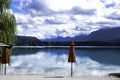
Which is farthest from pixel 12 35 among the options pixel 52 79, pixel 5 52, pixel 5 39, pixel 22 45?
pixel 22 45

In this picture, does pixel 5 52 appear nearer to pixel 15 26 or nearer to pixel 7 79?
pixel 7 79

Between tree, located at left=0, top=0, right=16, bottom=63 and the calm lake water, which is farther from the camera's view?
the calm lake water

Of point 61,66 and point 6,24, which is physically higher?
point 6,24

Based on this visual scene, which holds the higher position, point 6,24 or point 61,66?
point 6,24

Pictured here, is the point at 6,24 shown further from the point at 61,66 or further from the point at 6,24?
the point at 61,66

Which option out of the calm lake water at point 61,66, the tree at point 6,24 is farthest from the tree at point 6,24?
the calm lake water at point 61,66

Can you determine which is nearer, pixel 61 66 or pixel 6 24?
pixel 6 24

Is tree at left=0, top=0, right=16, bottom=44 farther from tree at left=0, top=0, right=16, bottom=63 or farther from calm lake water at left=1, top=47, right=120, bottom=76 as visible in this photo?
calm lake water at left=1, top=47, right=120, bottom=76

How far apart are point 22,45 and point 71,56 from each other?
172775 mm

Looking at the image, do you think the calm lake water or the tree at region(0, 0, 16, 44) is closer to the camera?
the tree at region(0, 0, 16, 44)

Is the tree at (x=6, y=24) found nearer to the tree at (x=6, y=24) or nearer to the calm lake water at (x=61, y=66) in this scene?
the tree at (x=6, y=24)

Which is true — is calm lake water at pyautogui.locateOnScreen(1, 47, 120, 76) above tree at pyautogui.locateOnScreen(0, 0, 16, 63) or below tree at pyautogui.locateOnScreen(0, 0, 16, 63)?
below

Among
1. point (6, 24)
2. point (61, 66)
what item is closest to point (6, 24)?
point (6, 24)

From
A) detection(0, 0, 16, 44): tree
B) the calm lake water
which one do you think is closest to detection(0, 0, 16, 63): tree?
detection(0, 0, 16, 44): tree
